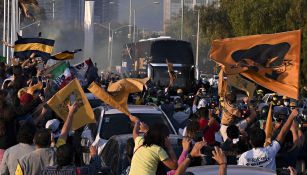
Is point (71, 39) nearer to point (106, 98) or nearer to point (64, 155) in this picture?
point (106, 98)

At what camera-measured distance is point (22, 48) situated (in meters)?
27.1

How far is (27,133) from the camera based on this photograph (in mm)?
10125

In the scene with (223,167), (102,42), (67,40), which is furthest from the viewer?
(102,42)

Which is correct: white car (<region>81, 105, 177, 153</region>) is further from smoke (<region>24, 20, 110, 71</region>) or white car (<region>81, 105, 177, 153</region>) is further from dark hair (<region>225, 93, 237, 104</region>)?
smoke (<region>24, 20, 110, 71</region>)

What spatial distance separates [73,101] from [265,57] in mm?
2669

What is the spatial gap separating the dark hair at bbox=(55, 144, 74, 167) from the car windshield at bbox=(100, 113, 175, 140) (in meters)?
6.68

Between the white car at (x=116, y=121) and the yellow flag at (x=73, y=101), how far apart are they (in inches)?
109

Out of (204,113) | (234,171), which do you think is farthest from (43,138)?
(204,113)

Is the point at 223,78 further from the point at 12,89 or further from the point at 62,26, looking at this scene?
the point at 62,26

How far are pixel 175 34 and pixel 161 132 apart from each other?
4750 inches

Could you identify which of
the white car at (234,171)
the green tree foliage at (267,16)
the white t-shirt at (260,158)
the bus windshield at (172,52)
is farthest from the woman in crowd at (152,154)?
the green tree foliage at (267,16)

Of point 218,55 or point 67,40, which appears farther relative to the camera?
point 67,40

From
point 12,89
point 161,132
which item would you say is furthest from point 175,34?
point 161,132

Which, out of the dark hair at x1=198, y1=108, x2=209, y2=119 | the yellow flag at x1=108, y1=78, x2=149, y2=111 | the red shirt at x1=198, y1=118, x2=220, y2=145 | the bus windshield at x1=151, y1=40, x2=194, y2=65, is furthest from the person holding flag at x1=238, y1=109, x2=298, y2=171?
the bus windshield at x1=151, y1=40, x2=194, y2=65
